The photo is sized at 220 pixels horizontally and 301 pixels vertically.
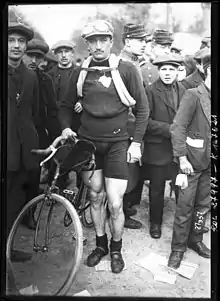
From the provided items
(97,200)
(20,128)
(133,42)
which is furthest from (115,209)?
(133,42)

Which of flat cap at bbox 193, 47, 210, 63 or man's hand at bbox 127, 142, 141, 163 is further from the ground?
flat cap at bbox 193, 47, 210, 63

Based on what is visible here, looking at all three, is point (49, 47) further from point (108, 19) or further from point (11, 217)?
point (11, 217)

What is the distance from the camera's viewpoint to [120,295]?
3668mm

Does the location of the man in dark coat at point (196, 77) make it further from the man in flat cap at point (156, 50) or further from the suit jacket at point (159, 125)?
the man in flat cap at point (156, 50)

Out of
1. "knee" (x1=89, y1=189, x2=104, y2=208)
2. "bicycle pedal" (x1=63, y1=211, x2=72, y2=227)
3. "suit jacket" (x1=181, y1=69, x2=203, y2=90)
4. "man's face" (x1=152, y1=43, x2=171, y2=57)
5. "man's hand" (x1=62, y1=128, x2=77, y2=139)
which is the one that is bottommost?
"bicycle pedal" (x1=63, y1=211, x2=72, y2=227)

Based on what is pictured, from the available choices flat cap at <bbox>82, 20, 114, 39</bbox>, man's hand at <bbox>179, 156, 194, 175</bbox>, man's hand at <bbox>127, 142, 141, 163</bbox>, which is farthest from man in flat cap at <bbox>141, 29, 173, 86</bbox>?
man's hand at <bbox>179, 156, 194, 175</bbox>

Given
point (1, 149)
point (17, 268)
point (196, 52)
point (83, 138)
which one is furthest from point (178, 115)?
point (17, 268)

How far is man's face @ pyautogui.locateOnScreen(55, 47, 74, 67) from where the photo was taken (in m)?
3.71

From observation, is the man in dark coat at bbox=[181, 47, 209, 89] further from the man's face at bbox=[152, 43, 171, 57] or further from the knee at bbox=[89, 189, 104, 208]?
the knee at bbox=[89, 189, 104, 208]

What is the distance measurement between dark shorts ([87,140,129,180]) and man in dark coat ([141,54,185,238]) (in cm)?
19

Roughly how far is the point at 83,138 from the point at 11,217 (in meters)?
0.87

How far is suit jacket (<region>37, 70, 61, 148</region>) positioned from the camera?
378cm

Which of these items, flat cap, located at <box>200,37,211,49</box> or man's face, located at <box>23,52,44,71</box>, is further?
man's face, located at <box>23,52,44,71</box>

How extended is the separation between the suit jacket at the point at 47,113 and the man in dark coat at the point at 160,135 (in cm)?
76
